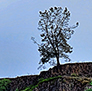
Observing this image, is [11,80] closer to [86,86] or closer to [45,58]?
[45,58]

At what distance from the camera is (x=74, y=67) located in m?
31.7

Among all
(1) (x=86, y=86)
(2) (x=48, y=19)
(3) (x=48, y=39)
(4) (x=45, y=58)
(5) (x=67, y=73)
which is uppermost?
(2) (x=48, y=19)

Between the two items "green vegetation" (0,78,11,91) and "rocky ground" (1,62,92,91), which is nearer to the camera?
"rocky ground" (1,62,92,91)

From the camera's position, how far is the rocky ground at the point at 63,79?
25.4m

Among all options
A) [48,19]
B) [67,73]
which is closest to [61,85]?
[67,73]

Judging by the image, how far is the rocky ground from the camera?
1001 inches

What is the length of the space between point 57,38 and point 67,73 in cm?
493

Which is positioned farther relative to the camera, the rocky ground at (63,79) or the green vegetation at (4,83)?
the green vegetation at (4,83)

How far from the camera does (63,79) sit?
2620cm

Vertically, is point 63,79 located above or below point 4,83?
below

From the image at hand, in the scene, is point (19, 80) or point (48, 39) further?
point (19, 80)

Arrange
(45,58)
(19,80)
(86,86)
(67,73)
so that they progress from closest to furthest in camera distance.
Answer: (86,86)
(67,73)
(45,58)
(19,80)

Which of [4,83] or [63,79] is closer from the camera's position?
[63,79]

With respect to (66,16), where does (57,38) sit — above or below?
below
